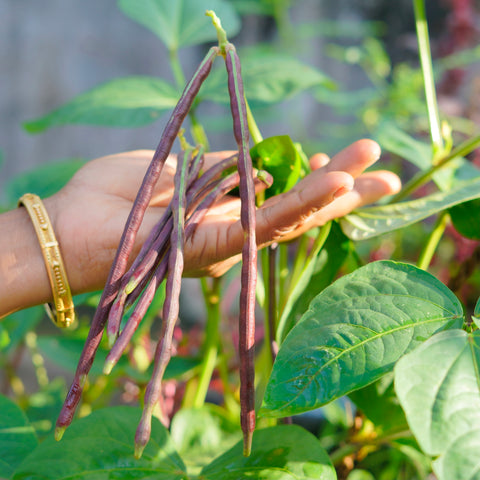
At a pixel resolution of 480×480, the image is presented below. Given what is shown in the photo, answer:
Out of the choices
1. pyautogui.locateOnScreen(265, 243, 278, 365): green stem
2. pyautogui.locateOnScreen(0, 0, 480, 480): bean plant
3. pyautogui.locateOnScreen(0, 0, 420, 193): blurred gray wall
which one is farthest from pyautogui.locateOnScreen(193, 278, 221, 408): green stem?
pyautogui.locateOnScreen(0, 0, 420, 193): blurred gray wall

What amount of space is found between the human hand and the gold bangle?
16mm

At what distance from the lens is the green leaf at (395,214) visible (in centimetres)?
45

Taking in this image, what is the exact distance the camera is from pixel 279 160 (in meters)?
0.47

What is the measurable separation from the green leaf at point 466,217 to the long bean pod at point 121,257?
322 millimetres

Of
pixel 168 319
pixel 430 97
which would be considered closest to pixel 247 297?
pixel 168 319

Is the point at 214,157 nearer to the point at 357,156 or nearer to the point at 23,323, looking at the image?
the point at 357,156

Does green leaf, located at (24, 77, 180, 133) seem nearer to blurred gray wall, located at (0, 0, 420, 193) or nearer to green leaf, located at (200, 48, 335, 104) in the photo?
green leaf, located at (200, 48, 335, 104)

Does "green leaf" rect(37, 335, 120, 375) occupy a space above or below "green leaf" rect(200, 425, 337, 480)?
below

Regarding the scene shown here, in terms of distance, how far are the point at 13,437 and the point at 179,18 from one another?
2.24ft

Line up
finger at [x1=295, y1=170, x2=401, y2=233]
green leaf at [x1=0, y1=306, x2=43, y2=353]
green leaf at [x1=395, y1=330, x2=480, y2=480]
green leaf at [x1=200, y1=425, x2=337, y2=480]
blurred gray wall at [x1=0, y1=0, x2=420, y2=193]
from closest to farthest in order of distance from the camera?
1. green leaf at [x1=395, y1=330, x2=480, y2=480]
2. green leaf at [x1=200, y1=425, x2=337, y2=480]
3. finger at [x1=295, y1=170, x2=401, y2=233]
4. green leaf at [x1=0, y1=306, x2=43, y2=353]
5. blurred gray wall at [x1=0, y1=0, x2=420, y2=193]

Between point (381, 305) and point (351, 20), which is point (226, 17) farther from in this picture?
point (351, 20)

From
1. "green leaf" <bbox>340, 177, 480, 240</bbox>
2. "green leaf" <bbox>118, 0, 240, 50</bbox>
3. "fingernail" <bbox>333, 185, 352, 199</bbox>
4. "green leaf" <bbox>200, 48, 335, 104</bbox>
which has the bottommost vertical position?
"green leaf" <bbox>340, 177, 480, 240</bbox>

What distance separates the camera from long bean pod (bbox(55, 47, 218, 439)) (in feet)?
1.07

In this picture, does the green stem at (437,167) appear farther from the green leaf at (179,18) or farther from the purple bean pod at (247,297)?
the green leaf at (179,18)
